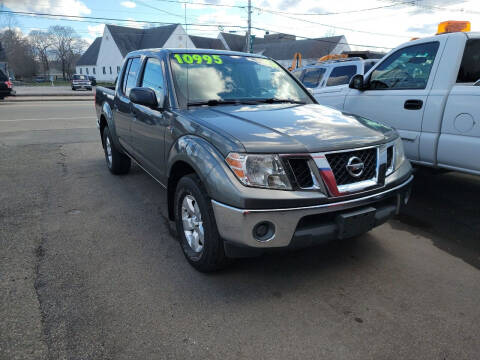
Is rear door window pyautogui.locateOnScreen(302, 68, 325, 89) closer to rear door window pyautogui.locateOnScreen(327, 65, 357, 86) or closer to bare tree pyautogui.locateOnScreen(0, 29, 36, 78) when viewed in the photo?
rear door window pyautogui.locateOnScreen(327, 65, 357, 86)

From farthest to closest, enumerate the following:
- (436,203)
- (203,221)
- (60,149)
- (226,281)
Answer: (60,149) < (436,203) < (226,281) < (203,221)

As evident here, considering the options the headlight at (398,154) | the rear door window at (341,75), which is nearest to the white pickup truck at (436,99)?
the headlight at (398,154)

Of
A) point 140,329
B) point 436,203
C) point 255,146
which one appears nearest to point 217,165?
point 255,146

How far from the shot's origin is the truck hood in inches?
95.8

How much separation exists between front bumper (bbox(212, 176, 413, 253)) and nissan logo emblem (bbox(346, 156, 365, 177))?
18cm

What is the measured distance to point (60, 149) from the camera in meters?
7.80

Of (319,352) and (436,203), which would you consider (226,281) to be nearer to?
(319,352)

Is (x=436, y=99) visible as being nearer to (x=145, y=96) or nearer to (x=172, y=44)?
(x=145, y=96)

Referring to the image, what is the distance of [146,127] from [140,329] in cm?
219

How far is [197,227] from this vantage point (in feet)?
9.35

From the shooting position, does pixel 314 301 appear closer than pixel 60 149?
Yes

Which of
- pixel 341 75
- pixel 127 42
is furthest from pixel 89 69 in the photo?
pixel 341 75

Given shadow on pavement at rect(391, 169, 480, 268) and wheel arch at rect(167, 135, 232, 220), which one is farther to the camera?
shadow on pavement at rect(391, 169, 480, 268)

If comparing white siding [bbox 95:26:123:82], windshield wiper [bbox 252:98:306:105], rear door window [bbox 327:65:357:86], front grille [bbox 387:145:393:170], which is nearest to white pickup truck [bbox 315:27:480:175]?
front grille [bbox 387:145:393:170]
